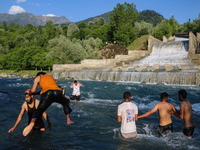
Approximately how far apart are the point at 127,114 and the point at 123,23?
5990 centimetres

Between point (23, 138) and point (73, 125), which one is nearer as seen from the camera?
point (23, 138)

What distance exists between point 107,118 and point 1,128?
4437 mm

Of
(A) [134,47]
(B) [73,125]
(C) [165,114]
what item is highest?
(A) [134,47]

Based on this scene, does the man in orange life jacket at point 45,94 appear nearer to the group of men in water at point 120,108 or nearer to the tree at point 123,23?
the group of men in water at point 120,108

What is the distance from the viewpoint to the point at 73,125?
7.80 m

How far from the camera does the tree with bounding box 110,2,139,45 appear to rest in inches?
2375

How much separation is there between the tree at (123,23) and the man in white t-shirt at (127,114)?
5563 centimetres

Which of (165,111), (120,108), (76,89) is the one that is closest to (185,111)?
(165,111)

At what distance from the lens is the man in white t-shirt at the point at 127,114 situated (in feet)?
16.5

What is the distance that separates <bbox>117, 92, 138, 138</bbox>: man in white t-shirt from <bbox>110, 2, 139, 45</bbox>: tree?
55.6 meters

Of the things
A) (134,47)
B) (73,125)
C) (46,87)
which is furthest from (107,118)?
(134,47)

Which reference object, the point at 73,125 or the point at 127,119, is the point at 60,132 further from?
the point at 127,119

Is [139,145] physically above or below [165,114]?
below

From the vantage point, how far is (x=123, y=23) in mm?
61781
